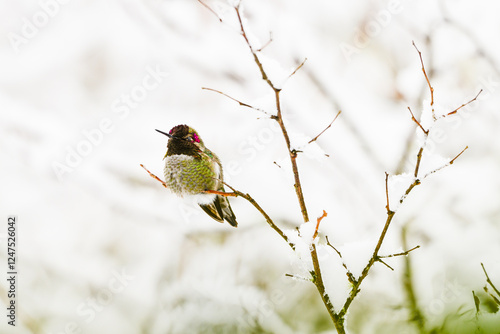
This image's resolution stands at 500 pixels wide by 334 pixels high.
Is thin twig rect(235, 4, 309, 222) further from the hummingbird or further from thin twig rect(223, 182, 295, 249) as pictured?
the hummingbird

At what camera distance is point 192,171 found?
276cm

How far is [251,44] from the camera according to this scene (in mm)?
1619

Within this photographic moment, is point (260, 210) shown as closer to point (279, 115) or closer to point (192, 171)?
point (279, 115)

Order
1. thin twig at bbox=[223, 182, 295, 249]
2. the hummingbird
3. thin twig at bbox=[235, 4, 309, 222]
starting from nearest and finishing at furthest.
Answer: thin twig at bbox=[235, 4, 309, 222] < thin twig at bbox=[223, 182, 295, 249] < the hummingbird

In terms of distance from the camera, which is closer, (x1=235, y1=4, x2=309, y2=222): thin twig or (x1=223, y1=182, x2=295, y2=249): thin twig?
→ (x1=235, y1=4, x2=309, y2=222): thin twig

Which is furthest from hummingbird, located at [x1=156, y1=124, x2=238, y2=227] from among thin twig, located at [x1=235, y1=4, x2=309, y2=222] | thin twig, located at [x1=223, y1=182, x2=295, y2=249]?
thin twig, located at [x1=235, y1=4, x2=309, y2=222]

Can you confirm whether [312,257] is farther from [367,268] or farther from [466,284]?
[466,284]

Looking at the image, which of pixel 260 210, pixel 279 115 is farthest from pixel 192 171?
pixel 279 115

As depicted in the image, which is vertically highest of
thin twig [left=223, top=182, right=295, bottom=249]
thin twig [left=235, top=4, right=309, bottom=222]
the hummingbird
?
the hummingbird

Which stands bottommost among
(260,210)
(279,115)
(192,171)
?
(260,210)

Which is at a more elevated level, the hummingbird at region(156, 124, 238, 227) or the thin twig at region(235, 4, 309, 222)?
the hummingbird at region(156, 124, 238, 227)

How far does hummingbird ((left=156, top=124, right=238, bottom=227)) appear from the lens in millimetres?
2736

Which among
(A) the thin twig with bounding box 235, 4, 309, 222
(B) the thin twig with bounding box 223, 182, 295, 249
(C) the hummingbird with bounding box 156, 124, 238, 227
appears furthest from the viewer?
(C) the hummingbird with bounding box 156, 124, 238, 227

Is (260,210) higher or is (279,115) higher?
(279,115)
